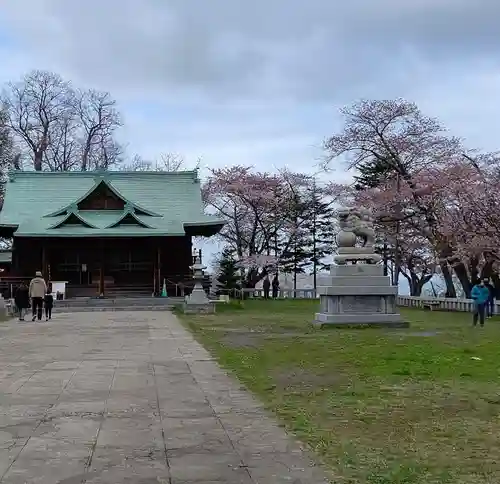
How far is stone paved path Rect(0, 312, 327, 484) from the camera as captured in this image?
5.63 metres

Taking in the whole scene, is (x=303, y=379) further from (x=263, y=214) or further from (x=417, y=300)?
(x=263, y=214)

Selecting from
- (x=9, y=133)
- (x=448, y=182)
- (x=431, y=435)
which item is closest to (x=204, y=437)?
(x=431, y=435)

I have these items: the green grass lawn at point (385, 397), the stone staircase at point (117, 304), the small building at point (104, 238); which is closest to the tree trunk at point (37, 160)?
the small building at point (104, 238)

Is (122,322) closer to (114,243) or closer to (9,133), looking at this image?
(114,243)

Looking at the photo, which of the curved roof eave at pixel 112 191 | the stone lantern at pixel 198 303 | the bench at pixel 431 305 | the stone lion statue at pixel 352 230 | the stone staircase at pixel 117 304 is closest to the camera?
the stone lion statue at pixel 352 230

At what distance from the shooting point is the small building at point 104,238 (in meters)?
39.5

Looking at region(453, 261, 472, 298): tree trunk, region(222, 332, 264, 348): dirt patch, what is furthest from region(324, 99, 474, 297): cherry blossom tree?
region(222, 332, 264, 348): dirt patch

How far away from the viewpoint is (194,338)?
1853cm

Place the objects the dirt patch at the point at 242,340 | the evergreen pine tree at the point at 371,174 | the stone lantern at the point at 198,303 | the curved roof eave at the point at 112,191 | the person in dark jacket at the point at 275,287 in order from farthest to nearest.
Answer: the person in dark jacket at the point at 275,287 < the evergreen pine tree at the point at 371,174 < the curved roof eave at the point at 112,191 < the stone lantern at the point at 198,303 < the dirt patch at the point at 242,340

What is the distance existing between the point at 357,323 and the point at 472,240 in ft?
42.7

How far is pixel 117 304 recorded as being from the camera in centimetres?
3588

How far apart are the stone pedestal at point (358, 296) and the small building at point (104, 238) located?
19.3 metres

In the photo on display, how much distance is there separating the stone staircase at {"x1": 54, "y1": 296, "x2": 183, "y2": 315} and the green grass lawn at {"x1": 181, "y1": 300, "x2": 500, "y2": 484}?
17.2m

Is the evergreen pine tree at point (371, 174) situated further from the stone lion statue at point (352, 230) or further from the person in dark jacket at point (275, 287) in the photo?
the stone lion statue at point (352, 230)
